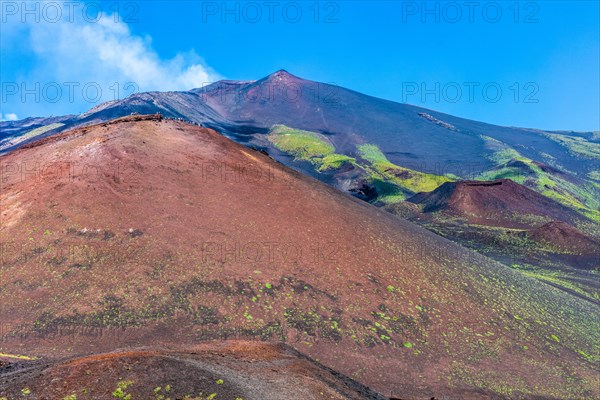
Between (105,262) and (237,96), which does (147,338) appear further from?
(237,96)

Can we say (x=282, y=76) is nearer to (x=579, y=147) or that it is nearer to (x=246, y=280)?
(x=579, y=147)

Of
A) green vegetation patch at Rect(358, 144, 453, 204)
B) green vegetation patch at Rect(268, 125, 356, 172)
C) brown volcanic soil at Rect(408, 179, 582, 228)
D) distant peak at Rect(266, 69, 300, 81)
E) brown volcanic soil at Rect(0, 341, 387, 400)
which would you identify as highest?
distant peak at Rect(266, 69, 300, 81)

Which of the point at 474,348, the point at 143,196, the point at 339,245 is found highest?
the point at 143,196

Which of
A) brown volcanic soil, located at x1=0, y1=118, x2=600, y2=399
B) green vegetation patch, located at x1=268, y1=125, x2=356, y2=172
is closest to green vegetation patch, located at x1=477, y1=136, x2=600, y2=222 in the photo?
green vegetation patch, located at x1=268, y1=125, x2=356, y2=172

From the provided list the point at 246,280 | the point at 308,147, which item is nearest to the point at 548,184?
the point at 308,147

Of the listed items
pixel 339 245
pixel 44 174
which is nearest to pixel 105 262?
pixel 44 174

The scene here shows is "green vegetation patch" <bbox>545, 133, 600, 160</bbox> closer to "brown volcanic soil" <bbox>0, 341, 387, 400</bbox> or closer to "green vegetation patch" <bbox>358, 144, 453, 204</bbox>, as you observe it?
"green vegetation patch" <bbox>358, 144, 453, 204</bbox>
